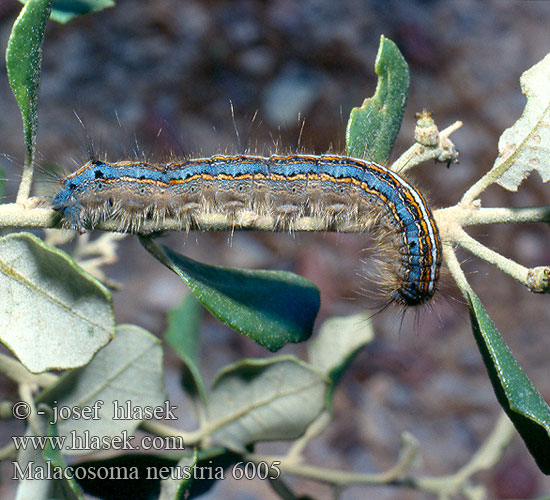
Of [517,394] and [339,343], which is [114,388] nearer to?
[339,343]

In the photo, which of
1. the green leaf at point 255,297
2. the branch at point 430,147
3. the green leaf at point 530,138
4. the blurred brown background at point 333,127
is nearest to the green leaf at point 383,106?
the branch at point 430,147

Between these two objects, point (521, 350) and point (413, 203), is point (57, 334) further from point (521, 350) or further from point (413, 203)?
point (521, 350)

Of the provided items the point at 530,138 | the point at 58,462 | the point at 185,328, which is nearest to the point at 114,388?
the point at 58,462

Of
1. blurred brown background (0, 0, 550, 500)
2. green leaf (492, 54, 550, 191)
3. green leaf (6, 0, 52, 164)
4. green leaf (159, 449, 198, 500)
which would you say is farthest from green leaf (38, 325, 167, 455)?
blurred brown background (0, 0, 550, 500)

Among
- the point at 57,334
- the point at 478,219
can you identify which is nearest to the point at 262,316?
the point at 57,334

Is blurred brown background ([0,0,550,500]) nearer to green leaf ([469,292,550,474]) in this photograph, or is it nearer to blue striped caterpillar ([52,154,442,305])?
blue striped caterpillar ([52,154,442,305])

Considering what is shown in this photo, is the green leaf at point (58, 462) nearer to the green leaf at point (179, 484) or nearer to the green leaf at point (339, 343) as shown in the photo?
the green leaf at point (179, 484)
